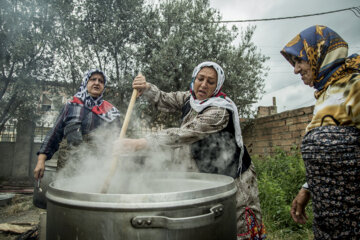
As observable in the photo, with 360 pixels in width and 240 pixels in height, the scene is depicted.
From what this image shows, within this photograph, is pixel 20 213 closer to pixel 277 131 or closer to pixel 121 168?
pixel 121 168

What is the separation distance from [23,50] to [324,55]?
7.39 meters

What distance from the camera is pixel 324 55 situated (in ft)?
4.92

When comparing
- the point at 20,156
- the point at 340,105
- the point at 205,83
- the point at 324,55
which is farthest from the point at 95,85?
the point at 20,156

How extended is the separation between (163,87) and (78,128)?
3996 mm

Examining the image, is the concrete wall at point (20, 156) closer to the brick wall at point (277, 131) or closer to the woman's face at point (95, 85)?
the woman's face at point (95, 85)

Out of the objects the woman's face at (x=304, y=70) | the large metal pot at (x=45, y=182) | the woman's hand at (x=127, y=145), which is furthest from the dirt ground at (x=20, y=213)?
the woman's face at (x=304, y=70)

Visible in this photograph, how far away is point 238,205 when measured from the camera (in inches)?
74.5

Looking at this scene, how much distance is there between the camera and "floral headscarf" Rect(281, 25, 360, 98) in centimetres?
143

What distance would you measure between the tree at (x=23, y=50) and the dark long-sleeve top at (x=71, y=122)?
4.96 metres

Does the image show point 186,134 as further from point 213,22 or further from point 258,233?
point 213,22

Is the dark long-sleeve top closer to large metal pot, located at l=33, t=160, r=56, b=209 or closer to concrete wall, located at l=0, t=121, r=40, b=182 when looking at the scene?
large metal pot, located at l=33, t=160, r=56, b=209

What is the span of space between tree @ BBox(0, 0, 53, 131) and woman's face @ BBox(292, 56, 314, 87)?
7.00 meters

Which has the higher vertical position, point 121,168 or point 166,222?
point 121,168

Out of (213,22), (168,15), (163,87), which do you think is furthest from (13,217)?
(213,22)
